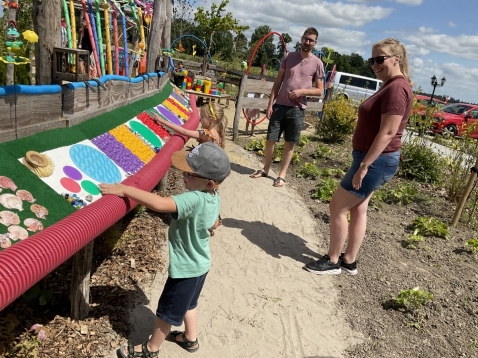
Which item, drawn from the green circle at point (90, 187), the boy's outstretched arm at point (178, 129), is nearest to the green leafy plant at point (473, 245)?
the boy's outstretched arm at point (178, 129)

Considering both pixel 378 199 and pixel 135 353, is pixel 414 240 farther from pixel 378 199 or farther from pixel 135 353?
pixel 135 353

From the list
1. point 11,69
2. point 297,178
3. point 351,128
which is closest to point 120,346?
point 11,69

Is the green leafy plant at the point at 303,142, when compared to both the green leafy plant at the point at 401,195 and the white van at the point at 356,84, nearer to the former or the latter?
the green leafy plant at the point at 401,195

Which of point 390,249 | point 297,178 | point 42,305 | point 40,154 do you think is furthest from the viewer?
point 297,178

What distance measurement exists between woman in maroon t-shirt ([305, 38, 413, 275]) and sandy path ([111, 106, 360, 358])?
1.98ft

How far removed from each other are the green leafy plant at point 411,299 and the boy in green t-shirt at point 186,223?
2047mm

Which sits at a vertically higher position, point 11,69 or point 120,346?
point 11,69

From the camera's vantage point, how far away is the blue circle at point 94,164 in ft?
8.86

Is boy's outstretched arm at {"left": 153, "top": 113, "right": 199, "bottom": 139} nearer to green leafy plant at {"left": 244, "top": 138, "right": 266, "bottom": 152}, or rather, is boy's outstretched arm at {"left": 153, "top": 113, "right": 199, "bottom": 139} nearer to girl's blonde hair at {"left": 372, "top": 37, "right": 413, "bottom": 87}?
girl's blonde hair at {"left": 372, "top": 37, "right": 413, "bottom": 87}

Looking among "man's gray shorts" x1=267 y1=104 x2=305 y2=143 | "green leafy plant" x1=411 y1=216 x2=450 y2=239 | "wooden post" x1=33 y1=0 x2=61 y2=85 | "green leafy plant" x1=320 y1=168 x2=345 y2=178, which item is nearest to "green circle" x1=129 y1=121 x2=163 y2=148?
"wooden post" x1=33 y1=0 x2=61 y2=85

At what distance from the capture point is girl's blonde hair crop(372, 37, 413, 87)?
327 centimetres

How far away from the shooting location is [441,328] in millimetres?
3469

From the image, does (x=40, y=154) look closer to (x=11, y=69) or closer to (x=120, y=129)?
(x=11, y=69)

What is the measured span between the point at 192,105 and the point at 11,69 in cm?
477
